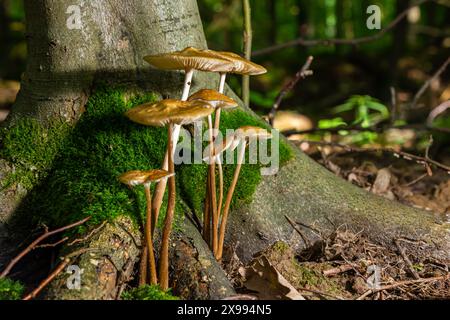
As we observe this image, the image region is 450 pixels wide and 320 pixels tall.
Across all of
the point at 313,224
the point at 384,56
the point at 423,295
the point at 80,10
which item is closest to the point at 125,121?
the point at 80,10

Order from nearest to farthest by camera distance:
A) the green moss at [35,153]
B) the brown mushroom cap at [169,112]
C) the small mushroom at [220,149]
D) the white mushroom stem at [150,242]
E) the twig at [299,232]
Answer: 1. the brown mushroom cap at [169,112]
2. the white mushroom stem at [150,242]
3. the small mushroom at [220,149]
4. the green moss at [35,153]
5. the twig at [299,232]

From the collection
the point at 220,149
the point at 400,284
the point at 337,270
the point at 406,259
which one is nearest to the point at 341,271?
A: the point at 337,270

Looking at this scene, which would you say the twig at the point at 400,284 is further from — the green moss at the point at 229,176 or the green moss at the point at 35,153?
the green moss at the point at 35,153

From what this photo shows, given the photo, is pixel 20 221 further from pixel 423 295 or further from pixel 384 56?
pixel 384 56

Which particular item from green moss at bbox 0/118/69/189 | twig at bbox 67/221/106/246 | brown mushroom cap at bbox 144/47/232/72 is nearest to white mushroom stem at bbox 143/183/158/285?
twig at bbox 67/221/106/246

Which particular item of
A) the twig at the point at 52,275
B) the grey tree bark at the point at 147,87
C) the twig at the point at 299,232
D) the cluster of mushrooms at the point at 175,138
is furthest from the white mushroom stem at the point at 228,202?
the twig at the point at 52,275
